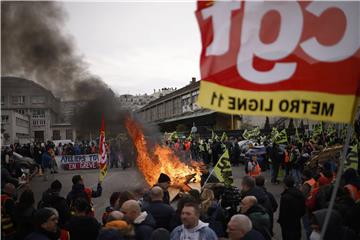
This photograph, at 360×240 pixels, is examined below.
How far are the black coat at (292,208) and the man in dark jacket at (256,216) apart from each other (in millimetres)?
1686

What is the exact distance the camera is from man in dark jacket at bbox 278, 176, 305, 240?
22.3ft

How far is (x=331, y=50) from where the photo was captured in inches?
122

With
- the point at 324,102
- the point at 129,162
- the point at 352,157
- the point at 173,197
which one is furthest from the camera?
the point at 129,162

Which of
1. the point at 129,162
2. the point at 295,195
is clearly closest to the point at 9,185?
the point at 295,195

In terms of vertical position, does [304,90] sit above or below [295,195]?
above

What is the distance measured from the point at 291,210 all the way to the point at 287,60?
167 inches

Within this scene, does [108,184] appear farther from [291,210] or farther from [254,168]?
[291,210]

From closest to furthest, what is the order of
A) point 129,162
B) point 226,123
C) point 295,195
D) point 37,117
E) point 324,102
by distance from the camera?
1. point 324,102
2. point 295,195
3. point 129,162
4. point 226,123
5. point 37,117

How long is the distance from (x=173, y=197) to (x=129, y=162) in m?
15.7

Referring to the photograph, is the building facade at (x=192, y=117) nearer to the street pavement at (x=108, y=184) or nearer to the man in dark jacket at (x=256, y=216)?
the street pavement at (x=108, y=184)

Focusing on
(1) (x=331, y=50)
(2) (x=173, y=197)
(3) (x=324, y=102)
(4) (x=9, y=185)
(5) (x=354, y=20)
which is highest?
(5) (x=354, y=20)

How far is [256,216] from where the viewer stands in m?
5.15

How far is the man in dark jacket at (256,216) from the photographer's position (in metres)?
5.11

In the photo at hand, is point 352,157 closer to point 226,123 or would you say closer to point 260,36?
point 260,36
